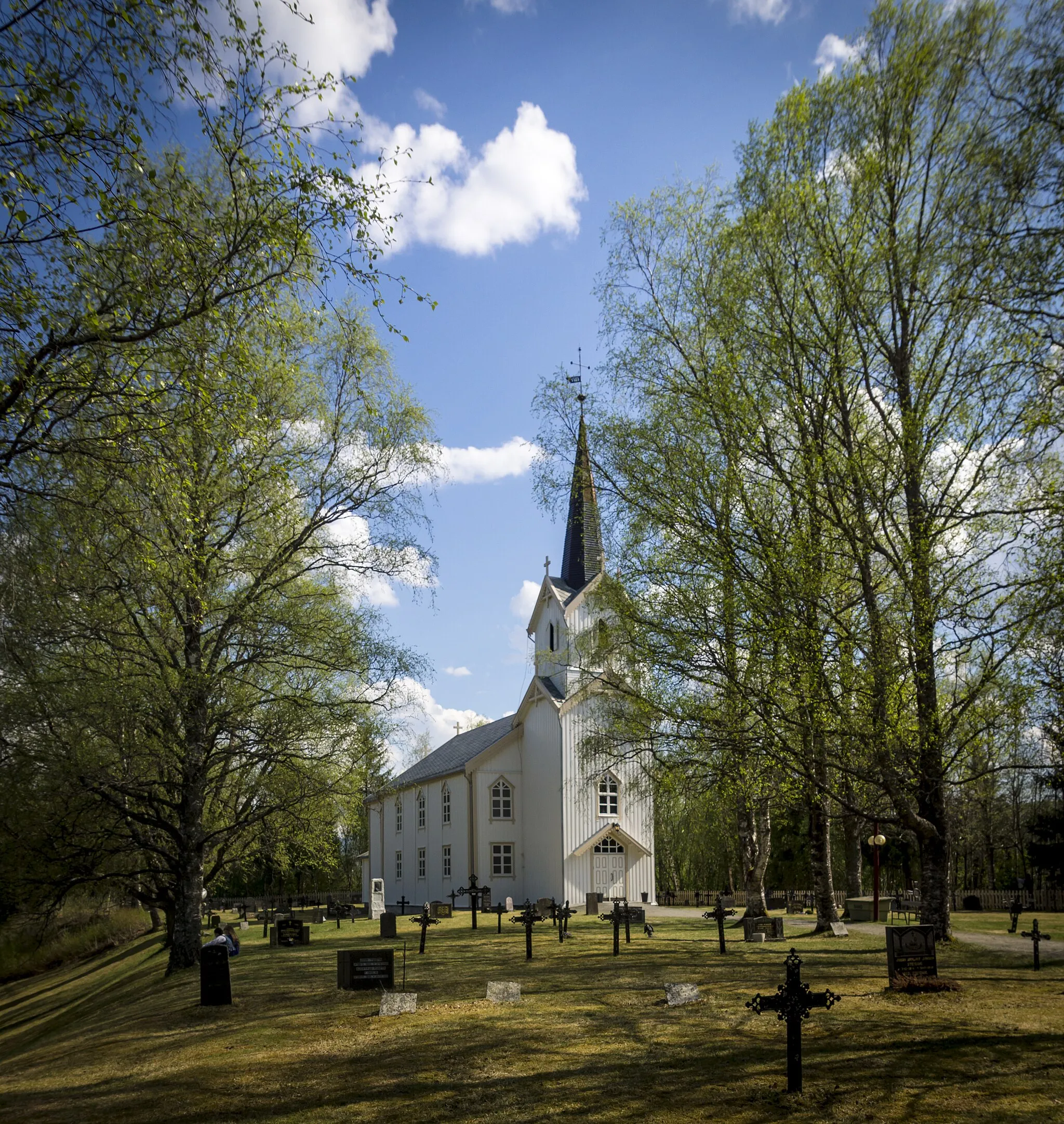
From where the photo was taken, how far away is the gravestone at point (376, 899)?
34.5 m

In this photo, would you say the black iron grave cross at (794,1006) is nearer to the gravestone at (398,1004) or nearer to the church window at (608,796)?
the gravestone at (398,1004)

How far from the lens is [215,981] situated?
1402 cm

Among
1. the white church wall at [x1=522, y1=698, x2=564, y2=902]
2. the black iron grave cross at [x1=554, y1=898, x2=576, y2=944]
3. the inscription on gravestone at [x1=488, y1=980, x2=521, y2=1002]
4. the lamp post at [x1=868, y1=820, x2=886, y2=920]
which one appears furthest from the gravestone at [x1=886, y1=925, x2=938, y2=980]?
the white church wall at [x1=522, y1=698, x2=564, y2=902]

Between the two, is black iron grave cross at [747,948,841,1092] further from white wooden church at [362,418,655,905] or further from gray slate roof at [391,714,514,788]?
gray slate roof at [391,714,514,788]

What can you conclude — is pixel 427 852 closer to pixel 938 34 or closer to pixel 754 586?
pixel 754 586

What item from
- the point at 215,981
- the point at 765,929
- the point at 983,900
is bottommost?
the point at 983,900

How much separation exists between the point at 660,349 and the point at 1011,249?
8007mm

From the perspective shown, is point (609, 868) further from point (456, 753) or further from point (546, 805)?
point (456, 753)

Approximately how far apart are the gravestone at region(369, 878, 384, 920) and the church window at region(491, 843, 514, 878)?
469cm

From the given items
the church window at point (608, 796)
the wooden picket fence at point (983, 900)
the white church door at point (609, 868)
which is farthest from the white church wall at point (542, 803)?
the wooden picket fence at point (983, 900)

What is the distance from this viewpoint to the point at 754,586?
591 inches

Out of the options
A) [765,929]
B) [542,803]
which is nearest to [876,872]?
[765,929]

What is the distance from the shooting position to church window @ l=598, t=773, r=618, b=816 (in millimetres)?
35375

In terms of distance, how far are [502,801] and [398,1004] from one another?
25.9m
